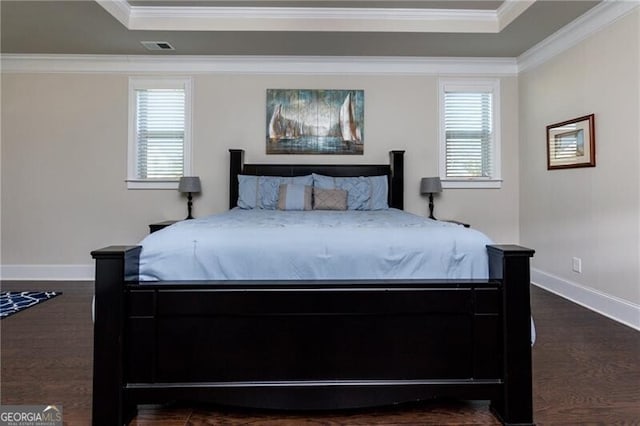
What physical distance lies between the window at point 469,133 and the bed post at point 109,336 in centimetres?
379

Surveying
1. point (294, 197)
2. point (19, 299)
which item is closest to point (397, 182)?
point (294, 197)

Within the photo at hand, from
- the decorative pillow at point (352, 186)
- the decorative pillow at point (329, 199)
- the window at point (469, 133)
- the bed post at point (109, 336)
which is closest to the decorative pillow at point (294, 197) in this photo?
the decorative pillow at point (329, 199)

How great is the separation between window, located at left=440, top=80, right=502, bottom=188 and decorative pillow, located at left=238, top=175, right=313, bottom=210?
1.76 m

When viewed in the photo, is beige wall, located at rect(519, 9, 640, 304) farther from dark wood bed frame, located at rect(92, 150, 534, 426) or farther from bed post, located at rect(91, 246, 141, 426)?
bed post, located at rect(91, 246, 141, 426)

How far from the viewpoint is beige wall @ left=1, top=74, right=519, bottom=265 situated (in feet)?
14.3

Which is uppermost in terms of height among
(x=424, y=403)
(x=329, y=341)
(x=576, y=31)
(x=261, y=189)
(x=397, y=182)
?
(x=576, y=31)

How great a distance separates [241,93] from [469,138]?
2.78 metres

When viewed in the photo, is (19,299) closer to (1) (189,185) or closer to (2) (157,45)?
(1) (189,185)

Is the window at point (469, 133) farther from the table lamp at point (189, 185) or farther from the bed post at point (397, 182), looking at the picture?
the table lamp at point (189, 185)

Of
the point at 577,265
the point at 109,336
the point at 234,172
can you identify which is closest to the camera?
the point at 109,336

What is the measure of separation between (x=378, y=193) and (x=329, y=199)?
0.58 metres

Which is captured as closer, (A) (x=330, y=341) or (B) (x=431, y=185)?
(A) (x=330, y=341)

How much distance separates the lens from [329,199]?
12.1ft

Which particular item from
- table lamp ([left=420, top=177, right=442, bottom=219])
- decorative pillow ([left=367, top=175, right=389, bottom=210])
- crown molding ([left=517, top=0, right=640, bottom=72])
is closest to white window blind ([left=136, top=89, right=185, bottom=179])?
decorative pillow ([left=367, top=175, right=389, bottom=210])
